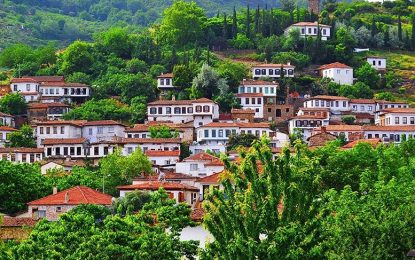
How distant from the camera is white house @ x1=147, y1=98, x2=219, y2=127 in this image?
351 ft

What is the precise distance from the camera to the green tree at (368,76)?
123688 mm

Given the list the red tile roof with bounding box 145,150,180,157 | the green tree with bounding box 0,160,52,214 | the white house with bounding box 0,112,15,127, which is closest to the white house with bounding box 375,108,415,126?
the red tile roof with bounding box 145,150,180,157

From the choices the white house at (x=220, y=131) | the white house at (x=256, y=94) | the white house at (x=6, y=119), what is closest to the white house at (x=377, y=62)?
Result: the white house at (x=256, y=94)

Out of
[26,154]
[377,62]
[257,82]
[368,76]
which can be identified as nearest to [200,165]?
[26,154]

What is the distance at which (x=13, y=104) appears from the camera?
366 feet

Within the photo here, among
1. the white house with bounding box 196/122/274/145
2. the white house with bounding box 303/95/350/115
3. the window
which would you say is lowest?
the window

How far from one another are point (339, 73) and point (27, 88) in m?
33.2

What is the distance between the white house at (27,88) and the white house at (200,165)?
28.6 metres

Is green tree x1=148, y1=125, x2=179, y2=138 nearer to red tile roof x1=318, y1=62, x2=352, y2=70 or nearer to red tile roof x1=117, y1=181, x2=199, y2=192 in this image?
red tile roof x1=117, y1=181, x2=199, y2=192

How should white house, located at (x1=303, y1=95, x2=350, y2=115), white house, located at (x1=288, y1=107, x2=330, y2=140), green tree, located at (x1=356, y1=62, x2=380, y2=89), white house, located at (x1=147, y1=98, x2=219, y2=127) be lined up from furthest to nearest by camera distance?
green tree, located at (x1=356, y1=62, x2=380, y2=89) < white house, located at (x1=303, y1=95, x2=350, y2=115) < white house, located at (x1=147, y1=98, x2=219, y2=127) < white house, located at (x1=288, y1=107, x2=330, y2=140)

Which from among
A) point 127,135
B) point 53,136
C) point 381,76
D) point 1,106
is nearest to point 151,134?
point 127,135

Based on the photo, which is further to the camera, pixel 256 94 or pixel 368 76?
pixel 368 76

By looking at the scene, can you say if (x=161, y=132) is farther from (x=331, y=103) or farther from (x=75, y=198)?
(x=75, y=198)

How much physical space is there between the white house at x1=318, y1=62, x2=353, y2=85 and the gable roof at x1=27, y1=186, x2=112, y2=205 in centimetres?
5368
